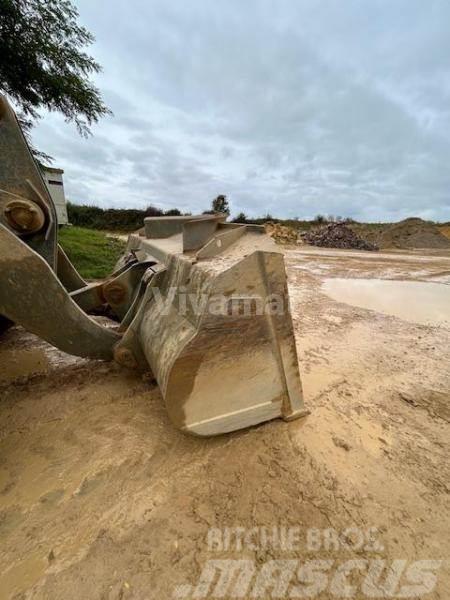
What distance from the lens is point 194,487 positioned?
4.95 feet

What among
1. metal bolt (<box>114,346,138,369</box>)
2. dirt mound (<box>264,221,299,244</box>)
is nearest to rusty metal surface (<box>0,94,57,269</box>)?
metal bolt (<box>114,346,138,369</box>)

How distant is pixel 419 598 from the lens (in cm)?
111

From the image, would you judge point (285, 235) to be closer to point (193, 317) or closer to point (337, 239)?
point (337, 239)

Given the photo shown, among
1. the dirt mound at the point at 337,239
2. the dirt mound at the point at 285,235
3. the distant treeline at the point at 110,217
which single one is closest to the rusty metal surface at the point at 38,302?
the dirt mound at the point at 285,235

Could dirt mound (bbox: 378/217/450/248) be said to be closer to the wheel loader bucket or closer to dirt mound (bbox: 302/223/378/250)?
dirt mound (bbox: 302/223/378/250)

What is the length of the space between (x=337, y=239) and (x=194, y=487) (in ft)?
66.4

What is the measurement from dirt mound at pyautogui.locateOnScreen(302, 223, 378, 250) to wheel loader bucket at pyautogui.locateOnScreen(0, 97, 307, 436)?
1897 centimetres

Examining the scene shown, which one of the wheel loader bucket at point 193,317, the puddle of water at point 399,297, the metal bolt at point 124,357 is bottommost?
the puddle of water at point 399,297

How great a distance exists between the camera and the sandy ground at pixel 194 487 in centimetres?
118

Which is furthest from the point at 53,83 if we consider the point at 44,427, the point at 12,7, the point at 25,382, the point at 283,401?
the point at 283,401

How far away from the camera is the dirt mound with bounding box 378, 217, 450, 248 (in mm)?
21078

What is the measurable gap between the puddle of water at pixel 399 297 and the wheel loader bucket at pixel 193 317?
336cm

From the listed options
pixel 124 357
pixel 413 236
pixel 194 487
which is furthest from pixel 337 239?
pixel 194 487

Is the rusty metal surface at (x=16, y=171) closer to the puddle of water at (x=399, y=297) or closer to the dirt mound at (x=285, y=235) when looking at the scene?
the puddle of water at (x=399, y=297)
